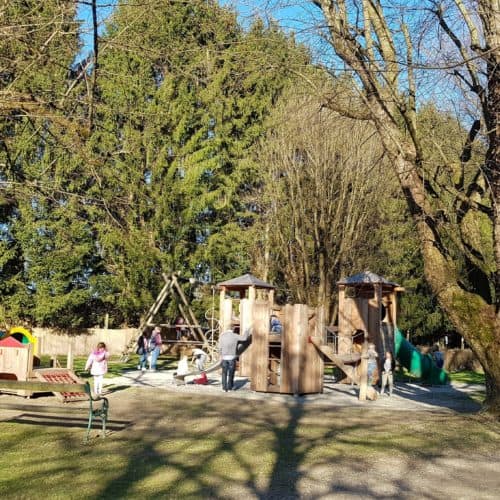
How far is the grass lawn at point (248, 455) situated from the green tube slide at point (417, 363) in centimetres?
888

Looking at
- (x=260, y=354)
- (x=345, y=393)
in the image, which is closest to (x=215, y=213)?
(x=260, y=354)

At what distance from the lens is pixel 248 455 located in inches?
402

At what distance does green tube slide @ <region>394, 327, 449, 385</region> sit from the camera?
24.2 m

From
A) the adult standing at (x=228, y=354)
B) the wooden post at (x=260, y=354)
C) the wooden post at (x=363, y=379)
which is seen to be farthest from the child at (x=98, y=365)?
the wooden post at (x=363, y=379)

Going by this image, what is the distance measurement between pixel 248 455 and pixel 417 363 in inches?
590

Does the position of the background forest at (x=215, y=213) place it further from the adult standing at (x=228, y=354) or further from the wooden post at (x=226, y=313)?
the adult standing at (x=228, y=354)

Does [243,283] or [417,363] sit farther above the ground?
[243,283]

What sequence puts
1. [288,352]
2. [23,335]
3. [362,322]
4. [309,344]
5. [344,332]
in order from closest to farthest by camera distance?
[288,352]
[309,344]
[23,335]
[344,332]
[362,322]

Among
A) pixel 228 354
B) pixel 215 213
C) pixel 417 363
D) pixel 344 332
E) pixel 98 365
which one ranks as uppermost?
pixel 215 213

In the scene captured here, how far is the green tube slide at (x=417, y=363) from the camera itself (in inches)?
953

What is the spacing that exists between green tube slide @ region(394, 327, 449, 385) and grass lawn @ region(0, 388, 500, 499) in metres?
8.88

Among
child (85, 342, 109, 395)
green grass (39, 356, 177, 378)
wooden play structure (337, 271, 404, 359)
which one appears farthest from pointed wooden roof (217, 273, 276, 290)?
child (85, 342, 109, 395)

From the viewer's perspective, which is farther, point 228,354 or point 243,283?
point 243,283

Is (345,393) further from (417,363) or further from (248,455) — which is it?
(248,455)
